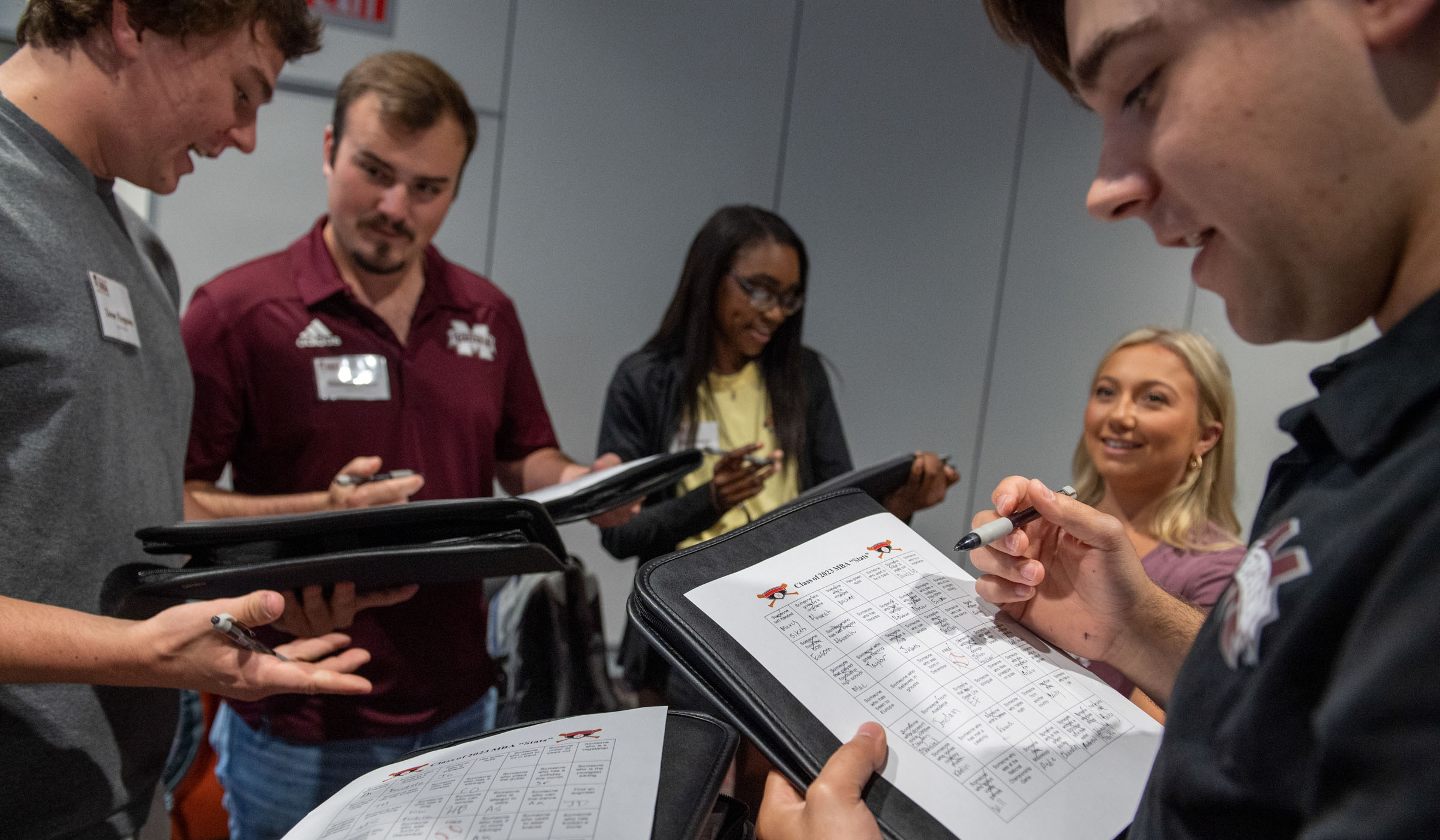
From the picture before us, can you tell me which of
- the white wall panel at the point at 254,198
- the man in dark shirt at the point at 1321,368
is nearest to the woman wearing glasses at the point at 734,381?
the white wall panel at the point at 254,198

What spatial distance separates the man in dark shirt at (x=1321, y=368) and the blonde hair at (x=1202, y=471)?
62.2 inches

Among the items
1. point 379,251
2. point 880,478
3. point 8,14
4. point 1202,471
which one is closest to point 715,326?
point 379,251

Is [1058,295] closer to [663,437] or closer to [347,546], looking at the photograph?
[663,437]

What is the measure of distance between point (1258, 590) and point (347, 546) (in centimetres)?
106

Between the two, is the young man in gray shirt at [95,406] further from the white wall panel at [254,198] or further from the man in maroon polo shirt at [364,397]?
the white wall panel at [254,198]

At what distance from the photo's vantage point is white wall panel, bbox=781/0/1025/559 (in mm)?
3941

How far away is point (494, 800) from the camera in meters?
0.69

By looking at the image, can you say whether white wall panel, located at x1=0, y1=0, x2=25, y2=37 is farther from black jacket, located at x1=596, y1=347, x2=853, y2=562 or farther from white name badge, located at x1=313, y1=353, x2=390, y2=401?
black jacket, located at x1=596, y1=347, x2=853, y2=562

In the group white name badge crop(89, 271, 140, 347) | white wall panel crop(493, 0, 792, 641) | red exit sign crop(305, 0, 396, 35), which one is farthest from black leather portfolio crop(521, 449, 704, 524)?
red exit sign crop(305, 0, 396, 35)

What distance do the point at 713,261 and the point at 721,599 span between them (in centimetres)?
199

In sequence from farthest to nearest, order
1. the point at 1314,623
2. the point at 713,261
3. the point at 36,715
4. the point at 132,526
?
the point at 713,261 < the point at 132,526 < the point at 36,715 < the point at 1314,623

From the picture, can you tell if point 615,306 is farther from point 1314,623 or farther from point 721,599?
point 1314,623

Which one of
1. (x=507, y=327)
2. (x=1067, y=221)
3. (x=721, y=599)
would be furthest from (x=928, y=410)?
(x=721, y=599)

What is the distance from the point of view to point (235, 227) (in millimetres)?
3182
